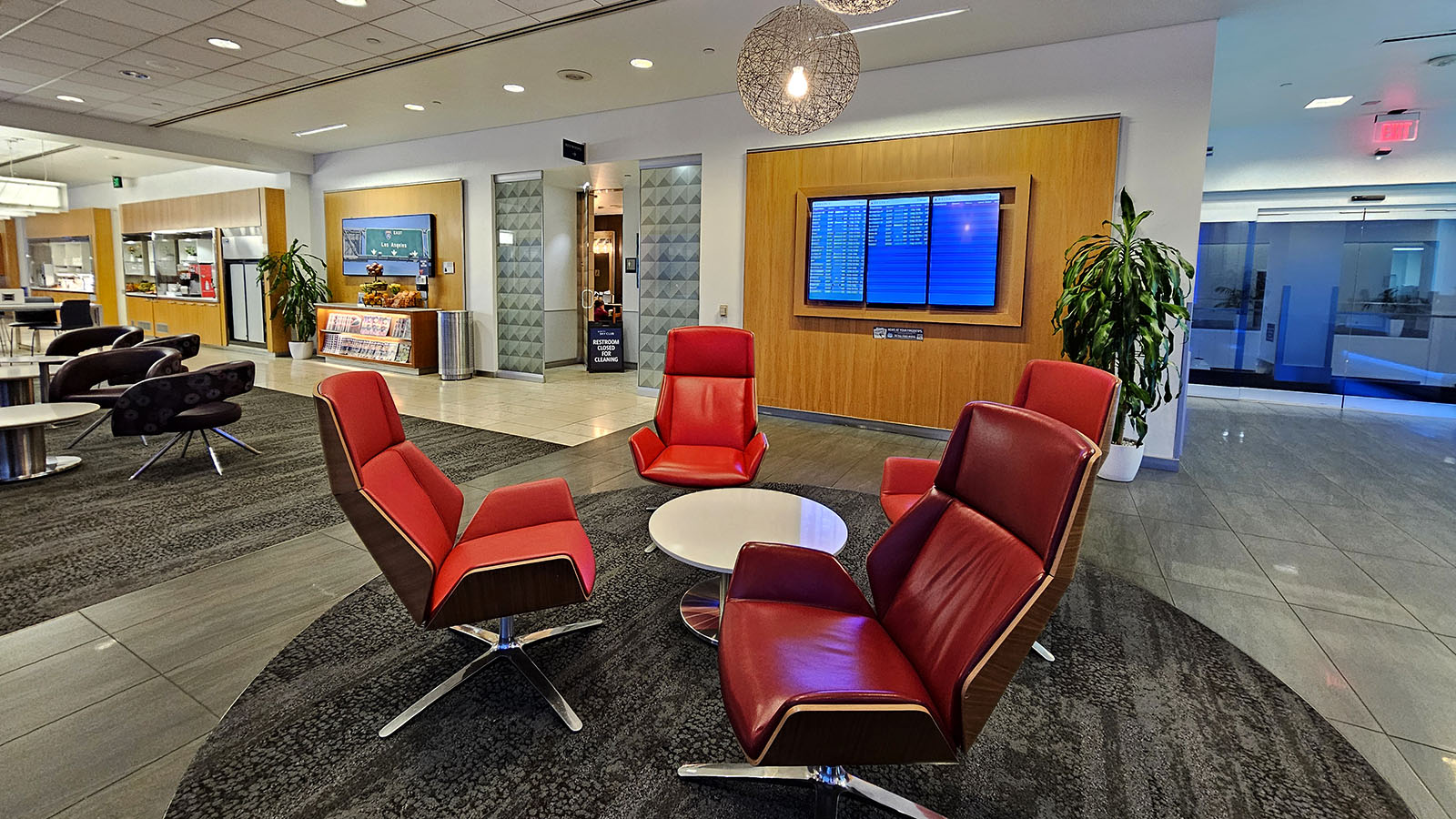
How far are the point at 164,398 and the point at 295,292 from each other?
25.0 ft

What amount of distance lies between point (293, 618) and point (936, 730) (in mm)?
2557

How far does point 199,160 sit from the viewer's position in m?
10.2

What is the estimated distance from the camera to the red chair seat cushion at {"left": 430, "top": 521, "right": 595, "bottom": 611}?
2.04 m

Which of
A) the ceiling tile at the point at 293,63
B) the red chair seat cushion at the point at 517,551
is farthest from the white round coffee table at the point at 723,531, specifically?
the ceiling tile at the point at 293,63

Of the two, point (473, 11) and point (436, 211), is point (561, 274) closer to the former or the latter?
point (436, 211)

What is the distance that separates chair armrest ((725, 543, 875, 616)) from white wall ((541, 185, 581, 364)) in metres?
7.99

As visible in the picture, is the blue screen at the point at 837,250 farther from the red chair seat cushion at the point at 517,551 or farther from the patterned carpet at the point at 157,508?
the red chair seat cushion at the point at 517,551

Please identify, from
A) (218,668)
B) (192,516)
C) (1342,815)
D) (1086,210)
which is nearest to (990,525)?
(1342,815)

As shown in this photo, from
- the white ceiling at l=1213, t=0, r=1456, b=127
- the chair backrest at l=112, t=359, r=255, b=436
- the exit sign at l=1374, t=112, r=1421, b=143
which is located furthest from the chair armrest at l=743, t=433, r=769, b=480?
the exit sign at l=1374, t=112, r=1421, b=143

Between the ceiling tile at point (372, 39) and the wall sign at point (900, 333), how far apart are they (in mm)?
4904

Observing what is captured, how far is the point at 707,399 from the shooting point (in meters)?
4.07

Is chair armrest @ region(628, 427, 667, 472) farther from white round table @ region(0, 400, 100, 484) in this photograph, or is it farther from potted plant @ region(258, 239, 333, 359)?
potted plant @ region(258, 239, 333, 359)

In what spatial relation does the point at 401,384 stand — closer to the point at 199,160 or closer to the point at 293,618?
the point at 199,160

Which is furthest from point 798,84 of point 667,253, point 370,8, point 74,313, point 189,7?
point 74,313
